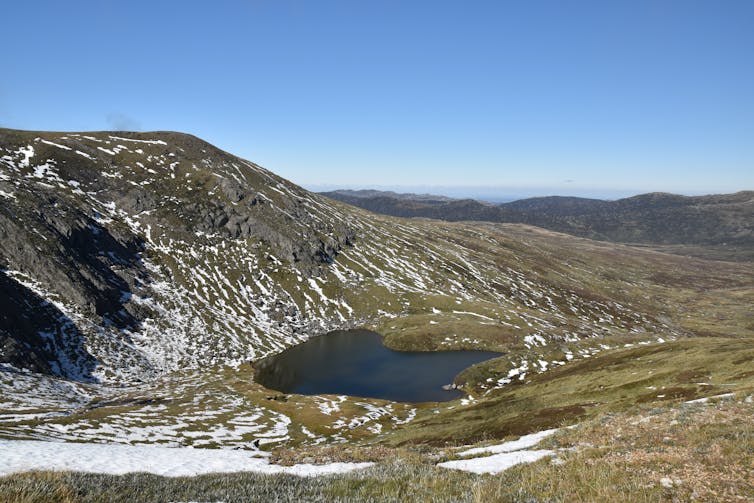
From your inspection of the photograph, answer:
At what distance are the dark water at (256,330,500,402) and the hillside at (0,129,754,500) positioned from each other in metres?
5.77

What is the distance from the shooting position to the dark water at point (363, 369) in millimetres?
92688

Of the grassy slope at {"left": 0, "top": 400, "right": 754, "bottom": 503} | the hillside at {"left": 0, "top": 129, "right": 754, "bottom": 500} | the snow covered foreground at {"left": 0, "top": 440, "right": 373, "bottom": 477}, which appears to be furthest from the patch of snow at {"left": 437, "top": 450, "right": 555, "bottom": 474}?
the snow covered foreground at {"left": 0, "top": 440, "right": 373, "bottom": 477}

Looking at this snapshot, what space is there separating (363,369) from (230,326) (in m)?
46.8

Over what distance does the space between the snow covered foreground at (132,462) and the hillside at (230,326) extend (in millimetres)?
4992

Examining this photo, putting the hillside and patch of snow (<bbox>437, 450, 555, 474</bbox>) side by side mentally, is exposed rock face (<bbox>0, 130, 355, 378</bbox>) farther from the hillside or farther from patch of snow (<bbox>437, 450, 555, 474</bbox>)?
patch of snow (<bbox>437, 450, 555, 474</bbox>)

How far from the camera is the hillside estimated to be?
5544 cm

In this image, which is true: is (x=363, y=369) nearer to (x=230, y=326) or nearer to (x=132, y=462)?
(x=230, y=326)

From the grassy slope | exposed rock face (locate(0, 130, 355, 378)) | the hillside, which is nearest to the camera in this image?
the grassy slope

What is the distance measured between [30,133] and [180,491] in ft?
730

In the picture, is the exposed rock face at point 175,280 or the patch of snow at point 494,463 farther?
the exposed rock face at point 175,280

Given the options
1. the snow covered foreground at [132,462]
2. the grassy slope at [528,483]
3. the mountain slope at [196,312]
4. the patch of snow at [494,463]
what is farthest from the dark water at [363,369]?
the grassy slope at [528,483]

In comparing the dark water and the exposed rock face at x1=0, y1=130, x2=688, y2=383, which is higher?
the exposed rock face at x1=0, y1=130, x2=688, y2=383

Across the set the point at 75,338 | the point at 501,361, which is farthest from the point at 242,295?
the point at 501,361

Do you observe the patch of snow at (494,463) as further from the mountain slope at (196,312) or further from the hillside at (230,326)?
the mountain slope at (196,312)
